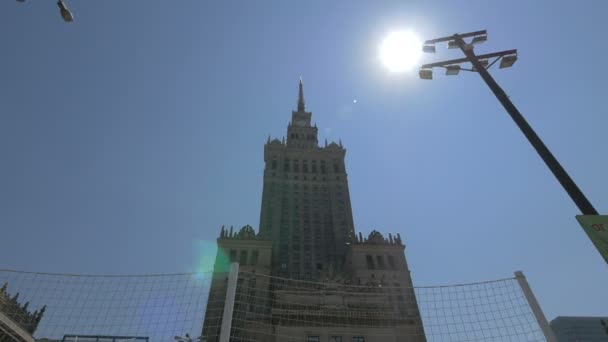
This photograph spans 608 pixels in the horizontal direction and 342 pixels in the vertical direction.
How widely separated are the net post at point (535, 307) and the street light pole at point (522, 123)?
3.67 meters

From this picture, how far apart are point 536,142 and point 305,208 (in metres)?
55.9

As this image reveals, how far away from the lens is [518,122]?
26.1 feet

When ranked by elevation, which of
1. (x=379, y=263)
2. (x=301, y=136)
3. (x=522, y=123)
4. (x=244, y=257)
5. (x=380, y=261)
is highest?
(x=301, y=136)

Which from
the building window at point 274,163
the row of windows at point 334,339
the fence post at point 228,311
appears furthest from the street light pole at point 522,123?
the building window at point 274,163

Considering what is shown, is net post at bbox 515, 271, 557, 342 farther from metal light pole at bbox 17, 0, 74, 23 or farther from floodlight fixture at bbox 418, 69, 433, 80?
metal light pole at bbox 17, 0, 74, 23

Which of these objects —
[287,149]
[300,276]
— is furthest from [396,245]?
[287,149]

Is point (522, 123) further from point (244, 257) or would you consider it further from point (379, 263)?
point (244, 257)

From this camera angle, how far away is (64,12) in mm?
9039

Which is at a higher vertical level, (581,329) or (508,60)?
(581,329)

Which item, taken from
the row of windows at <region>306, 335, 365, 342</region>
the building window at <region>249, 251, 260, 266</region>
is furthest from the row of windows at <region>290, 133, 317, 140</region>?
the row of windows at <region>306, 335, 365, 342</region>

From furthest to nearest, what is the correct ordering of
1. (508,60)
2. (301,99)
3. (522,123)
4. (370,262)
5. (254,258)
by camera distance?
1. (301,99)
2. (370,262)
3. (254,258)
4. (508,60)
5. (522,123)

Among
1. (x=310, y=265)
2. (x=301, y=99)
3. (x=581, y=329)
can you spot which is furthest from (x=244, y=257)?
(x=581, y=329)

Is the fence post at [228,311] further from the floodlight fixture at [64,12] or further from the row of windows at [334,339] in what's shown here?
the row of windows at [334,339]

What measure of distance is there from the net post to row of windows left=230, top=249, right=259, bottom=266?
124ft
